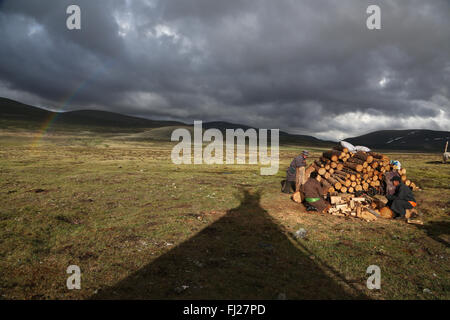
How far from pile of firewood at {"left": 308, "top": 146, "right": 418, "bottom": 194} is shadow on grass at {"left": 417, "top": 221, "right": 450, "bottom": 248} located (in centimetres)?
323

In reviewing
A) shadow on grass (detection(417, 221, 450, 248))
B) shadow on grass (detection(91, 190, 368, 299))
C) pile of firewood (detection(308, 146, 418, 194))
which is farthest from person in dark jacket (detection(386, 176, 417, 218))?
shadow on grass (detection(91, 190, 368, 299))

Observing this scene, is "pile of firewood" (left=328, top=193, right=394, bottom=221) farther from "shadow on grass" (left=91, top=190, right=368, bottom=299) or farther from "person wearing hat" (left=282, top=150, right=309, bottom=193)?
"shadow on grass" (left=91, top=190, right=368, bottom=299)

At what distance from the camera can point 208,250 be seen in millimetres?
6621

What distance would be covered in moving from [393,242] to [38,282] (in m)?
10.0

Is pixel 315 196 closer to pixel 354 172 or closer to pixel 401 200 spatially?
pixel 354 172

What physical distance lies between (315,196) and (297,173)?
2273 mm

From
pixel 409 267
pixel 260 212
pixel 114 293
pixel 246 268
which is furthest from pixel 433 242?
pixel 114 293

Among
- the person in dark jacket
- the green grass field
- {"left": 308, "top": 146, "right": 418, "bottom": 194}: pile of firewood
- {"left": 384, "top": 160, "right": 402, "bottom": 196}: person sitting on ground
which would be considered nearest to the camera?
the green grass field

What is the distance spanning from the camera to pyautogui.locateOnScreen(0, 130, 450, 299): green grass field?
4.89 meters

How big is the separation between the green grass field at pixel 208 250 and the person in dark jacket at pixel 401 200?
27.2 inches

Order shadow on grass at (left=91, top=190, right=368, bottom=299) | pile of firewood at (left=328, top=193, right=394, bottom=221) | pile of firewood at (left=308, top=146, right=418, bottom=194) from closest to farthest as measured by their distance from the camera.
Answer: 1. shadow on grass at (left=91, top=190, right=368, bottom=299)
2. pile of firewood at (left=328, top=193, right=394, bottom=221)
3. pile of firewood at (left=308, top=146, right=418, bottom=194)

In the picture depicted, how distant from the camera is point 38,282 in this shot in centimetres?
496

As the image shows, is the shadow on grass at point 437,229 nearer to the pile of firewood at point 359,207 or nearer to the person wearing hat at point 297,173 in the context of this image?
the pile of firewood at point 359,207
